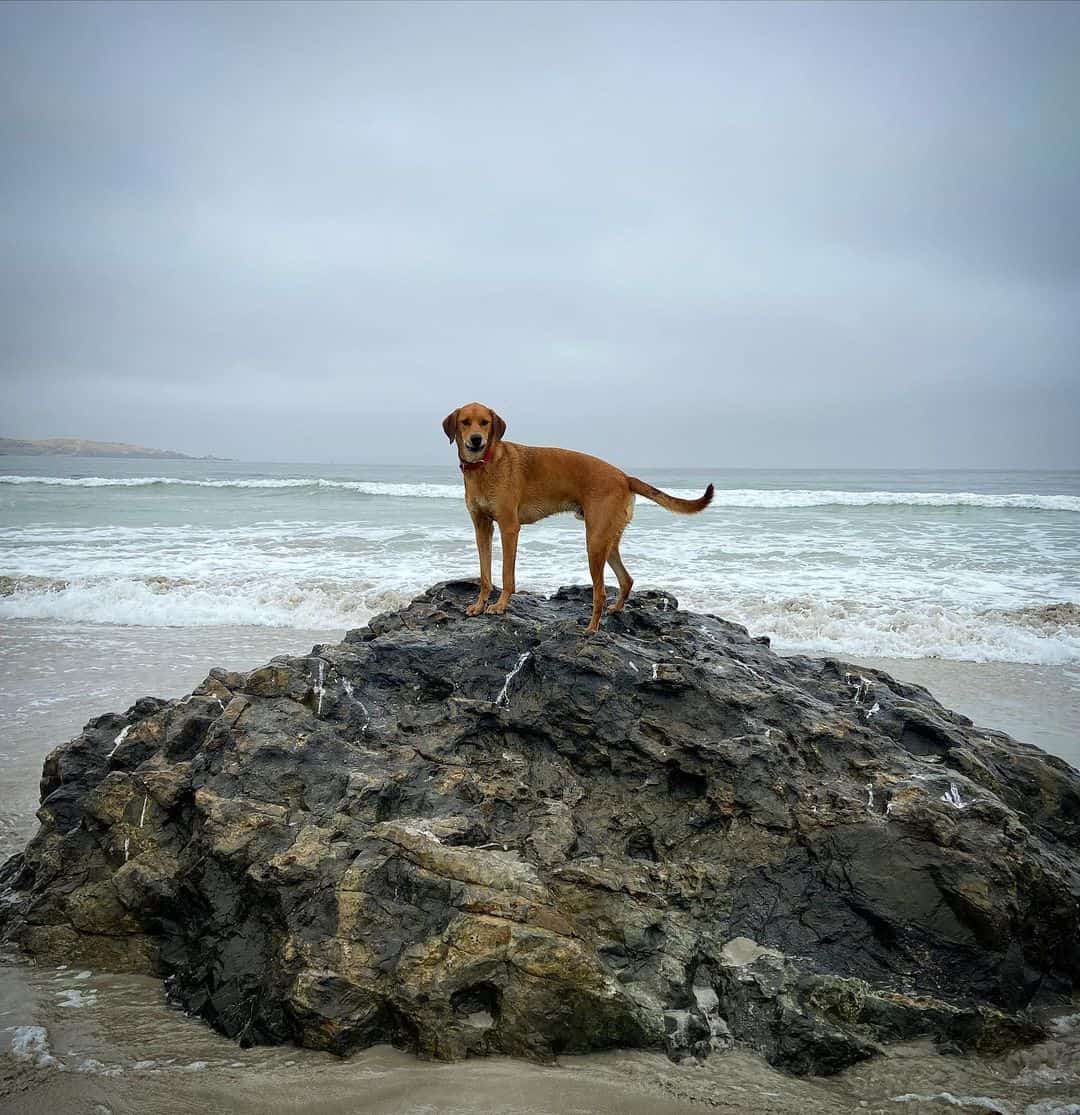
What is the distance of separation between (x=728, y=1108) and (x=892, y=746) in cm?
209

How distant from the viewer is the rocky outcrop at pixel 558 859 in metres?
2.94

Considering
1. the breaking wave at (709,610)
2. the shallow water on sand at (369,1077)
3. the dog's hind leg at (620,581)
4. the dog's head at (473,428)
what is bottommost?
the shallow water on sand at (369,1077)

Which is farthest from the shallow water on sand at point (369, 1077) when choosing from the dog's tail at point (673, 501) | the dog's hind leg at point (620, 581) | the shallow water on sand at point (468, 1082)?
the dog's tail at point (673, 501)

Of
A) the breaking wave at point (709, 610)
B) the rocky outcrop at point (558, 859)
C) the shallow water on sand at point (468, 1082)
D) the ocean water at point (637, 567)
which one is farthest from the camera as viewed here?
the ocean water at point (637, 567)

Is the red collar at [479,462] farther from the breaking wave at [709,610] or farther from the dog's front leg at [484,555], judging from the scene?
the breaking wave at [709,610]

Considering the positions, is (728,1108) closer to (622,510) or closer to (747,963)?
(747,963)

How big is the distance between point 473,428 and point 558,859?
2869 mm

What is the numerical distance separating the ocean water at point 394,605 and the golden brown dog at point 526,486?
289 centimetres

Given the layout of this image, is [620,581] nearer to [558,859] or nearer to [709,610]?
[558,859]

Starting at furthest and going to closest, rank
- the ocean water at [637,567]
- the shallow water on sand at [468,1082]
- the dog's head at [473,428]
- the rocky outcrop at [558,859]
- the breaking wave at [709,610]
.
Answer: the ocean water at [637,567] < the breaking wave at [709,610] < the dog's head at [473,428] < the rocky outcrop at [558,859] < the shallow water on sand at [468,1082]

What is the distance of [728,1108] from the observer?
2717 mm

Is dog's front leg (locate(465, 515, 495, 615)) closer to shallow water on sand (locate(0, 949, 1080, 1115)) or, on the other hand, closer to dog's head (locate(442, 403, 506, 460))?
dog's head (locate(442, 403, 506, 460))

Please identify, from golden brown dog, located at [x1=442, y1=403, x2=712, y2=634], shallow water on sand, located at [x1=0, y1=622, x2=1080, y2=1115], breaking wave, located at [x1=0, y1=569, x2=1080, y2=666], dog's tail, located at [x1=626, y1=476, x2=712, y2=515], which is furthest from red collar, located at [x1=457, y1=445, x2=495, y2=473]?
breaking wave, located at [x1=0, y1=569, x2=1080, y2=666]

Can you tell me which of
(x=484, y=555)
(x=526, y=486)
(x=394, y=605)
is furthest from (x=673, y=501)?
(x=394, y=605)
